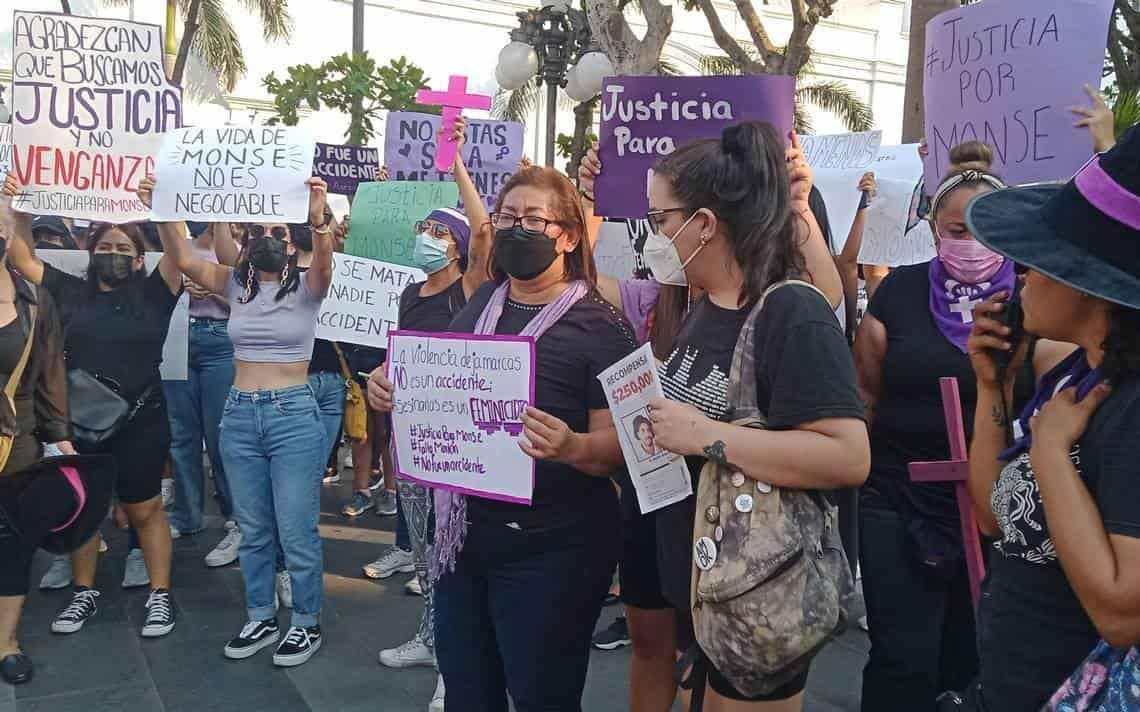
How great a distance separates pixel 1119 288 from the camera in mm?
1507

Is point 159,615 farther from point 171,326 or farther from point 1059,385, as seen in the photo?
point 1059,385

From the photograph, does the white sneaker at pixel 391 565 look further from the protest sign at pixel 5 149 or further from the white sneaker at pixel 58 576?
the protest sign at pixel 5 149

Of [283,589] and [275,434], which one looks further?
[283,589]

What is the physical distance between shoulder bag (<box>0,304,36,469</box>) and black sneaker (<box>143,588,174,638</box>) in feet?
3.34

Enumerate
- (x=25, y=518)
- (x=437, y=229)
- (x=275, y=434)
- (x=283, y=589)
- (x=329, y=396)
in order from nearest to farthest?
1. (x=25, y=518)
2. (x=275, y=434)
3. (x=437, y=229)
4. (x=283, y=589)
5. (x=329, y=396)

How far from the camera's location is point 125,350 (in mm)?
4902

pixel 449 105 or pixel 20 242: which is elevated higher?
pixel 449 105

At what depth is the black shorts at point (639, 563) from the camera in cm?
301

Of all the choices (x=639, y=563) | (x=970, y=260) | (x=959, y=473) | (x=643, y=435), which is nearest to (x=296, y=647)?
(x=639, y=563)

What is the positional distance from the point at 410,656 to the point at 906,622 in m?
2.28

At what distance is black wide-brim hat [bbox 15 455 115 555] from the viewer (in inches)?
169

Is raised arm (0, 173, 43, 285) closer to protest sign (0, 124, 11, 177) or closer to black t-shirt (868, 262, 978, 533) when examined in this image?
protest sign (0, 124, 11, 177)

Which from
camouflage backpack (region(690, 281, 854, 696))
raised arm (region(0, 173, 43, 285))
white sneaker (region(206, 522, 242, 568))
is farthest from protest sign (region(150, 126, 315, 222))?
camouflage backpack (region(690, 281, 854, 696))

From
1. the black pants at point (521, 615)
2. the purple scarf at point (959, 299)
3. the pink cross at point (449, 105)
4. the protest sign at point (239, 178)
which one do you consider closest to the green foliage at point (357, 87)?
the protest sign at point (239, 178)
